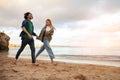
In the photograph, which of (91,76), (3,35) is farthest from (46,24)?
(3,35)

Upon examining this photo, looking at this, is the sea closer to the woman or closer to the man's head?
the woman

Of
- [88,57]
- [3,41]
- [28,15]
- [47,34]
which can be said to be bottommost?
[88,57]

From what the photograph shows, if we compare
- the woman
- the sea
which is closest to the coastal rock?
the sea

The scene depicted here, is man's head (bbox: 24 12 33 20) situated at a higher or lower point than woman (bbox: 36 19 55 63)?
higher

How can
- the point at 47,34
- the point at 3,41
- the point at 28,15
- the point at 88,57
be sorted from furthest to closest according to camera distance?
the point at 3,41, the point at 88,57, the point at 47,34, the point at 28,15

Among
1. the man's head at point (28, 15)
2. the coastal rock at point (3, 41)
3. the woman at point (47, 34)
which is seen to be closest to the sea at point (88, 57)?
the woman at point (47, 34)


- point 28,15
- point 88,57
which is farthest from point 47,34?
point 88,57

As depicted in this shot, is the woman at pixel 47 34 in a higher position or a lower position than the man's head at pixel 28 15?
lower

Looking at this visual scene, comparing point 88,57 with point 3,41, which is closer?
point 88,57

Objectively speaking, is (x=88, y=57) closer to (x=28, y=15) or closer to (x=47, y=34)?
(x=47, y=34)

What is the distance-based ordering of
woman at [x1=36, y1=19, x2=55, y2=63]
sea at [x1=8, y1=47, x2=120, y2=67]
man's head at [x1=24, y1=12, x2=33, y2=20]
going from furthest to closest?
sea at [x1=8, y1=47, x2=120, y2=67]
woman at [x1=36, y1=19, x2=55, y2=63]
man's head at [x1=24, y1=12, x2=33, y2=20]

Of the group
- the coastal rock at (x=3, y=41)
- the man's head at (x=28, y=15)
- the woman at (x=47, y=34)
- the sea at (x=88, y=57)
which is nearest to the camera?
the man's head at (x=28, y=15)

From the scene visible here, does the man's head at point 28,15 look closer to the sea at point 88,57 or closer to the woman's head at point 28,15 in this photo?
the woman's head at point 28,15

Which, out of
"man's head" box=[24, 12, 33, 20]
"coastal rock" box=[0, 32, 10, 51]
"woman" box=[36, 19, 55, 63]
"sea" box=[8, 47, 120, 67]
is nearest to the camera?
"man's head" box=[24, 12, 33, 20]
